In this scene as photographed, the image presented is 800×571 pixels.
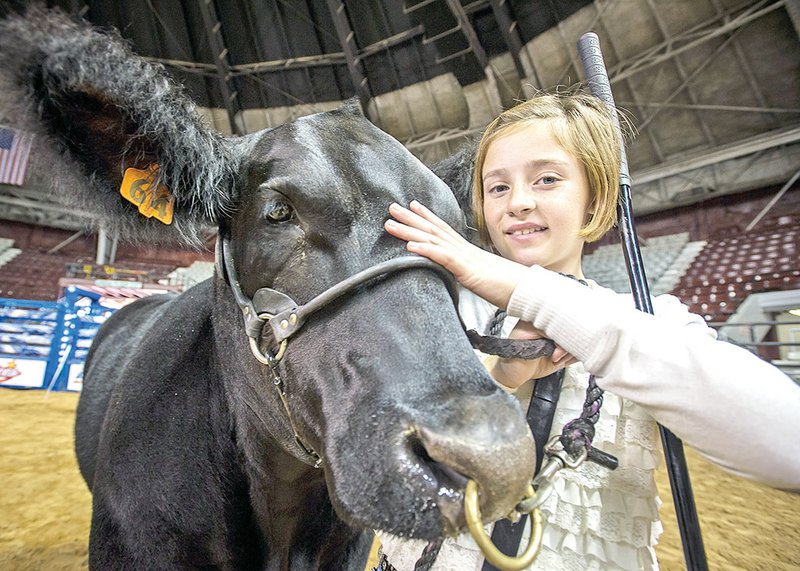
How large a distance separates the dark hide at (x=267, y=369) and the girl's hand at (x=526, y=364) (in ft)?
0.63

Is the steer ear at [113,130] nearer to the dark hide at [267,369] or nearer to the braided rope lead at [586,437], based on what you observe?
the dark hide at [267,369]

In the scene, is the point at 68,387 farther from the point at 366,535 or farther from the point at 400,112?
the point at 400,112

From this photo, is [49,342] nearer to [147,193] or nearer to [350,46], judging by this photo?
[147,193]

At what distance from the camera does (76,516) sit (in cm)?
328

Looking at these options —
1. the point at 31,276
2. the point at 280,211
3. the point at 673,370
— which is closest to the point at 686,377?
the point at 673,370

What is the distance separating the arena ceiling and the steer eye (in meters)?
11.9

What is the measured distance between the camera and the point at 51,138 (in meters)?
1.23

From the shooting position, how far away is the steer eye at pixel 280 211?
1202 mm

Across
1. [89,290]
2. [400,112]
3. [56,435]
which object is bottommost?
[56,435]

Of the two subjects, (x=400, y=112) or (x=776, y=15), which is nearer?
(x=776, y=15)

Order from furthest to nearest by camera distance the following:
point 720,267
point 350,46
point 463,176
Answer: point 350,46, point 720,267, point 463,176

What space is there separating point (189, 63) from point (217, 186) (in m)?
16.4

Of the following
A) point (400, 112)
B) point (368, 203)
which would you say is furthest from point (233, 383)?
point (400, 112)

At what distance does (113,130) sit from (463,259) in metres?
1.12
